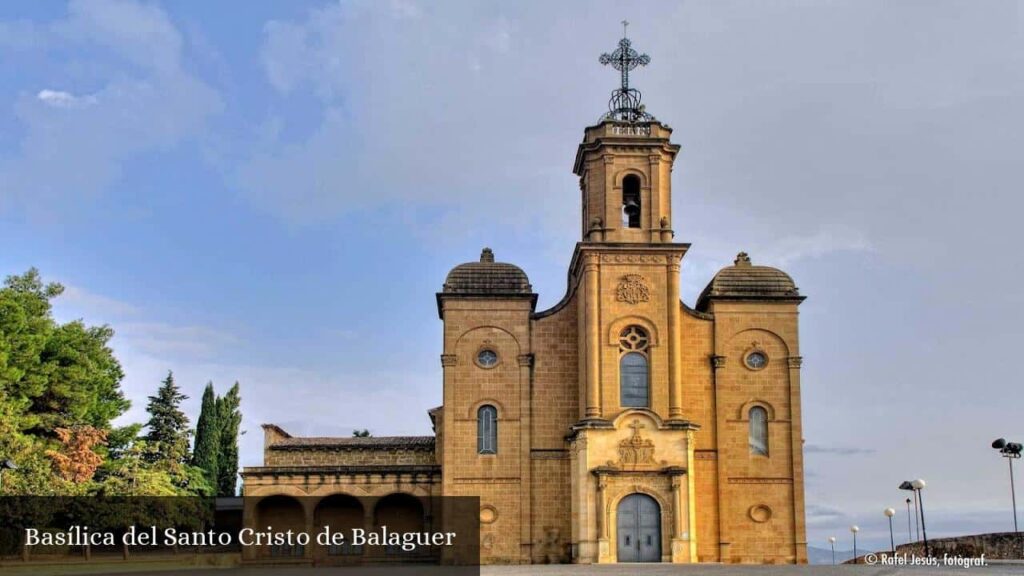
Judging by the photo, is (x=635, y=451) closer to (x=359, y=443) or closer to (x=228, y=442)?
(x=359, y=443)

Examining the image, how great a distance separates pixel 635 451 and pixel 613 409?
5.64 feet

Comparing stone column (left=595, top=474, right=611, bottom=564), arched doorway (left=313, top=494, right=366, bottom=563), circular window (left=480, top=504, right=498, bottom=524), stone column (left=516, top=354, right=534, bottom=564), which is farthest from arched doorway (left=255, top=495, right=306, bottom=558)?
stone column (left=595, top=474, right=611, bottom=564)

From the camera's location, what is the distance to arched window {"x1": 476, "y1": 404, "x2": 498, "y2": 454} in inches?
1726

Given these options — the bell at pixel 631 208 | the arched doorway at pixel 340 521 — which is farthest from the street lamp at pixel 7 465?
the bell at pixel 631 208

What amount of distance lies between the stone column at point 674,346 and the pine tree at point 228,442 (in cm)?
2488

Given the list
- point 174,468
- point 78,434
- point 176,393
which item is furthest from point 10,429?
point 176,393

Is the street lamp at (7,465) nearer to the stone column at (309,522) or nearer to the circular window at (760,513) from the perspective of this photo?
the stone column at (309,522)

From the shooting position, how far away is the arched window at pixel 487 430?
4384 cm

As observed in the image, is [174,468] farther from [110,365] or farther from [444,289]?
[444,289]

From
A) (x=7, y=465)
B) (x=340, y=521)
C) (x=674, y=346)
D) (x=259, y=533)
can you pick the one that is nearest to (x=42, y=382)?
(x=7, y=465)

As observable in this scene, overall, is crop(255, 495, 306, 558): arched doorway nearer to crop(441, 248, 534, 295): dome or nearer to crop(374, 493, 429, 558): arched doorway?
crop(374, 493, 429, 558): arched doorway

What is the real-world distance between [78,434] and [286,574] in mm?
12680

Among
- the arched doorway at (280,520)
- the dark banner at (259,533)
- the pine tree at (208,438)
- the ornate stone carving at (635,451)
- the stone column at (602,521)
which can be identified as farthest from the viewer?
the pine tree at (208,438)

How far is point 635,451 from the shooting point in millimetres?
41688
